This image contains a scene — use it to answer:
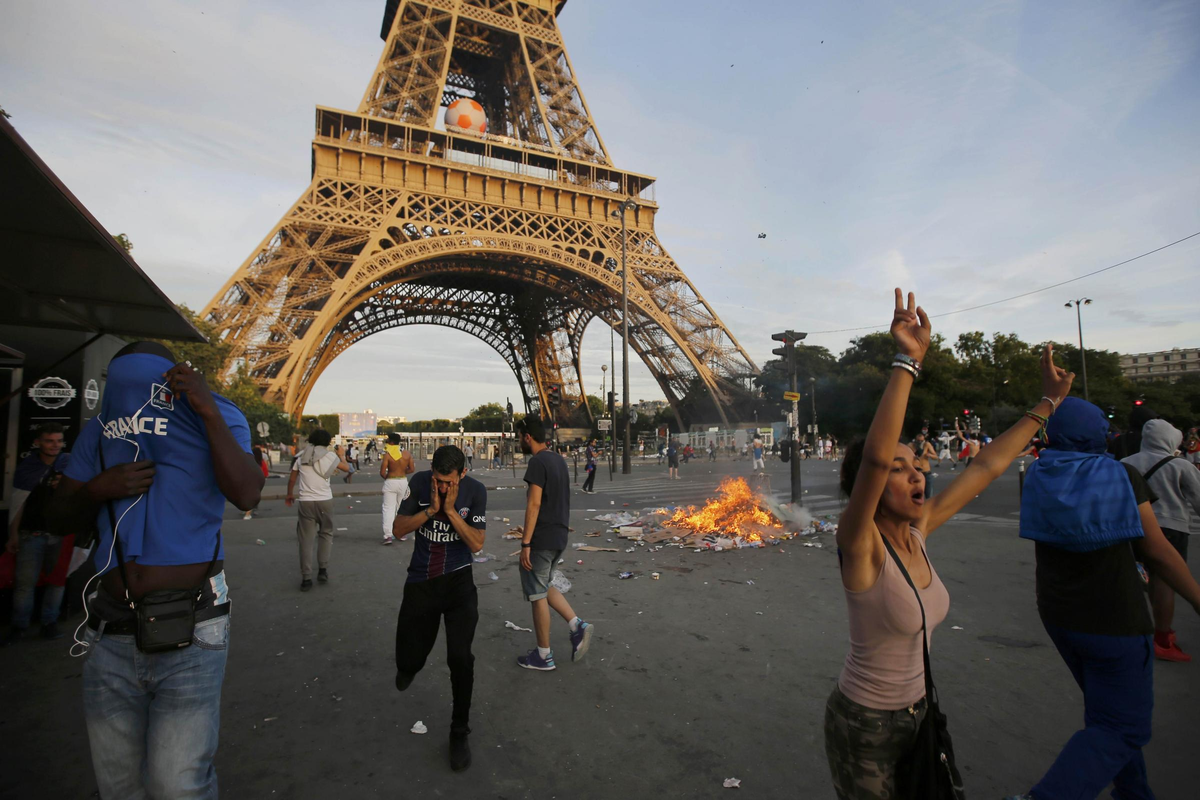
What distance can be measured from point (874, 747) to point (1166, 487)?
373 centimetres

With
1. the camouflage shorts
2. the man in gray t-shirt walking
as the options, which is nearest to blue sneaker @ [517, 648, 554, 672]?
the man in gray t-shirt walking

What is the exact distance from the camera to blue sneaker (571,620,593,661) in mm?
4203

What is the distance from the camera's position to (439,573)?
10.5 feet

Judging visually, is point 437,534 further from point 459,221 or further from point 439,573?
point 459,221

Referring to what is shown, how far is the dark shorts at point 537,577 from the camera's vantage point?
4.11 m

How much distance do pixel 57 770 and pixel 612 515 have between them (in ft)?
29.5

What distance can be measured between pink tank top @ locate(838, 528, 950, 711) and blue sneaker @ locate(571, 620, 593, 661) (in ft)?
8.91

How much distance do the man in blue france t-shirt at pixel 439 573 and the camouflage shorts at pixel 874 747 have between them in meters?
1.93

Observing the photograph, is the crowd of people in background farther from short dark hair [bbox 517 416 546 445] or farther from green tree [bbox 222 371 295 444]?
green tree [bbox 222 371 295 444]

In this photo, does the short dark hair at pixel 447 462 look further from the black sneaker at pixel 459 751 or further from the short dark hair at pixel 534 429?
the black sneaker at pixel 459 751

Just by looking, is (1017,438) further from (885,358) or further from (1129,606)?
(885,358)

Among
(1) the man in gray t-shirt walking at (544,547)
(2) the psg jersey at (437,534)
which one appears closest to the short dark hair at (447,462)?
(2) the psg jersey at (437,534)

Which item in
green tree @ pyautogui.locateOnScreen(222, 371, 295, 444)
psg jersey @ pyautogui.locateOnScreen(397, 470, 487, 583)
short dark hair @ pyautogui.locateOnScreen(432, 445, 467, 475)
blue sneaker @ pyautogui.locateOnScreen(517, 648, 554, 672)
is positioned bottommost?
blue sneaker @ pyautogui.locateOnScreen(517, 648, 554, 672)

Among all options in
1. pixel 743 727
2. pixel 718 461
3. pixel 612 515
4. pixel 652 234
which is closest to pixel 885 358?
pixel 718 461
